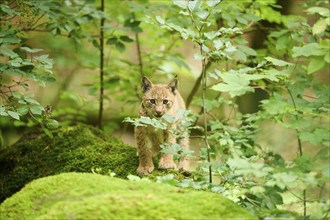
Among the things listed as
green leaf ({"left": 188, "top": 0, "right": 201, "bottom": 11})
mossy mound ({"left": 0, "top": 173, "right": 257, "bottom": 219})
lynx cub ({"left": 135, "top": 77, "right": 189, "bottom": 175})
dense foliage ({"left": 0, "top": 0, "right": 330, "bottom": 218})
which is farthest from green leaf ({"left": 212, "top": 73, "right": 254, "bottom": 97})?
lynx cub ({"left": 135, "top": 77, "right": 189, "bottom": 175})

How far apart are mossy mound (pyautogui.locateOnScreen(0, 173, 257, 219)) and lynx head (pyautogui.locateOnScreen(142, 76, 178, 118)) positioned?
1.86 metres

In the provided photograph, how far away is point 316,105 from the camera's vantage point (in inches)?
133

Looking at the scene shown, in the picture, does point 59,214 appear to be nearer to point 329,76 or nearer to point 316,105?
point 316,105

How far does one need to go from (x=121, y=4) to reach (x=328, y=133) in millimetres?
4903

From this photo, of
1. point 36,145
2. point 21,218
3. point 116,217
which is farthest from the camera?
point 36,145

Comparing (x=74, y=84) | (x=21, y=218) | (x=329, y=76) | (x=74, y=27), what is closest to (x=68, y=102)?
(x=74, y=84)

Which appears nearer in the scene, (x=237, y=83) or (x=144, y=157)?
(x=237, y=83)

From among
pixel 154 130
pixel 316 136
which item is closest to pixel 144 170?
pixel 154 130

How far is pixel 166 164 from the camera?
4379 mm

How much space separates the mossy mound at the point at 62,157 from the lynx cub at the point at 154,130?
0.59 feet

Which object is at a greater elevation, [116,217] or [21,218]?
[116,217]

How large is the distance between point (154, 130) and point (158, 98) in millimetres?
414

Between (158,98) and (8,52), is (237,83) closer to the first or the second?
(158,98)

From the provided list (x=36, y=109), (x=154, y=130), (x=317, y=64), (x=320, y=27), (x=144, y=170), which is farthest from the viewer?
(x=154, y=130)
